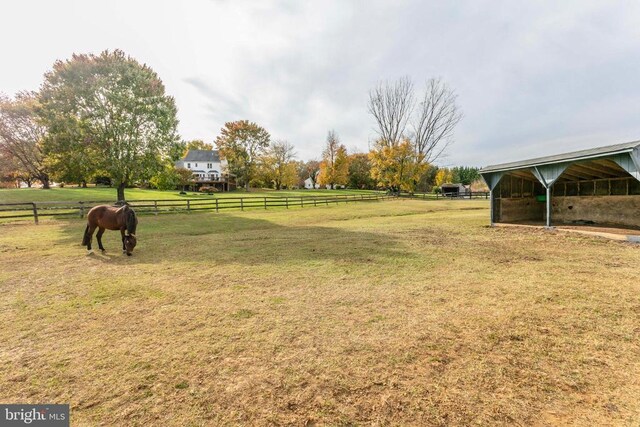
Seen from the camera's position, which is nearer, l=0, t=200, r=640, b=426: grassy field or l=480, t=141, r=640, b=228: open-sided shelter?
l=0, t=200, r=640, b=426: grassy field

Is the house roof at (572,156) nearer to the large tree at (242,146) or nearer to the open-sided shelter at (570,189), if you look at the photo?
the open-sided shelter at (570,189)

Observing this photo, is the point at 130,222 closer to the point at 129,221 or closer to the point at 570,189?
the point at 129,221

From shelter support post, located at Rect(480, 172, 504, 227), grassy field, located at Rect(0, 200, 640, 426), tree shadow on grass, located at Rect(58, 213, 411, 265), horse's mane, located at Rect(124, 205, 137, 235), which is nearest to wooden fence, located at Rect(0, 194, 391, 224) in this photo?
tree shadow on grass, located at Rect(58, 213, 411, 265)

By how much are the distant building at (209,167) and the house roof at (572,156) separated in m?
55.9

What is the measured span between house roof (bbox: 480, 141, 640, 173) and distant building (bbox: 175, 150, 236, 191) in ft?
183

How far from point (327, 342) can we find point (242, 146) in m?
61.0

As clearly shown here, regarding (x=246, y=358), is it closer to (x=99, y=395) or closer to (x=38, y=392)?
(x=99, y=395)

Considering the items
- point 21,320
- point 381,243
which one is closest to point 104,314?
point 21,320

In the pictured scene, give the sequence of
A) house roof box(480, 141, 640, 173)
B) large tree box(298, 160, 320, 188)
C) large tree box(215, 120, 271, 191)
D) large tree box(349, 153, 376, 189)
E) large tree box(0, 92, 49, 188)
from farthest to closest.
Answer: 1. large tree box(298, 160, 320, 188)
2. large tree box(349, 153, 376, 189)
3. large tree box(215, 120, 271, 191)
4. large tree box(0, 92, 49, 188)
5. house roof box(480, 141, 640, 173)

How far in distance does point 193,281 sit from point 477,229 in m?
11.6

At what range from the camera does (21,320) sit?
3.80 m

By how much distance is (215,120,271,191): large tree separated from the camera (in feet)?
193

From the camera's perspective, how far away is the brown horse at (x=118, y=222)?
25.0 ft

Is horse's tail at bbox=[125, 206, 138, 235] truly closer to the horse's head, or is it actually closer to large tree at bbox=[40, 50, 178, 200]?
the horse's head
